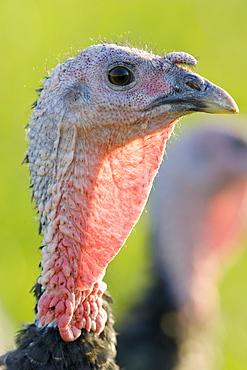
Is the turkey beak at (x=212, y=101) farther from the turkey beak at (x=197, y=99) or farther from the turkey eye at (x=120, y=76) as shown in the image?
the turkey eye at (x=120, y=76)

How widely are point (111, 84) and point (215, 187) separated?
2968 mm

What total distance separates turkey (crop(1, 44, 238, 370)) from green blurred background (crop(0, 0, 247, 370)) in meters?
2.03

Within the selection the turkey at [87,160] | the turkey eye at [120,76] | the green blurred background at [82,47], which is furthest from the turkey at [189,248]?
the turkey eye at [120,76]

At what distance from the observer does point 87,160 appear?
3.36m

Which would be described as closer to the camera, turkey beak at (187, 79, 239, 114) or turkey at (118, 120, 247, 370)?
turkey beak at (187, 79, 239, 114)

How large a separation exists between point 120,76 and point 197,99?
12.2 inches

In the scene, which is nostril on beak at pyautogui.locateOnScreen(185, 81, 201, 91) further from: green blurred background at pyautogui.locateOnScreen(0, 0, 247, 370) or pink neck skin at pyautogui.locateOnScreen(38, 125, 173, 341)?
green blurred background at pyautogui.locateOnScreen(0, 0, 247, 370)

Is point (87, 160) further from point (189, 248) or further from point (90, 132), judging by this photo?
point (189, 248)

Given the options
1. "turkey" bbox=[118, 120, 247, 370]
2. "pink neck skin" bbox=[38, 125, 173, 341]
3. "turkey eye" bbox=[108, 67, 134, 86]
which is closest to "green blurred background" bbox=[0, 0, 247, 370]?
"turkey" bbox=[118, 120, 247, 370]

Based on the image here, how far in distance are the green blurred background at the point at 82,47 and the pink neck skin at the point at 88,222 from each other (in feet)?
6.58

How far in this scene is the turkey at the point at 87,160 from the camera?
3299 millimetres

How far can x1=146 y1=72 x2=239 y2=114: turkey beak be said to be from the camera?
3275mm

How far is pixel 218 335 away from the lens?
5664mm

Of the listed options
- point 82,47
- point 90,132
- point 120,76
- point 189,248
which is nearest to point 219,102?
point 120,76
